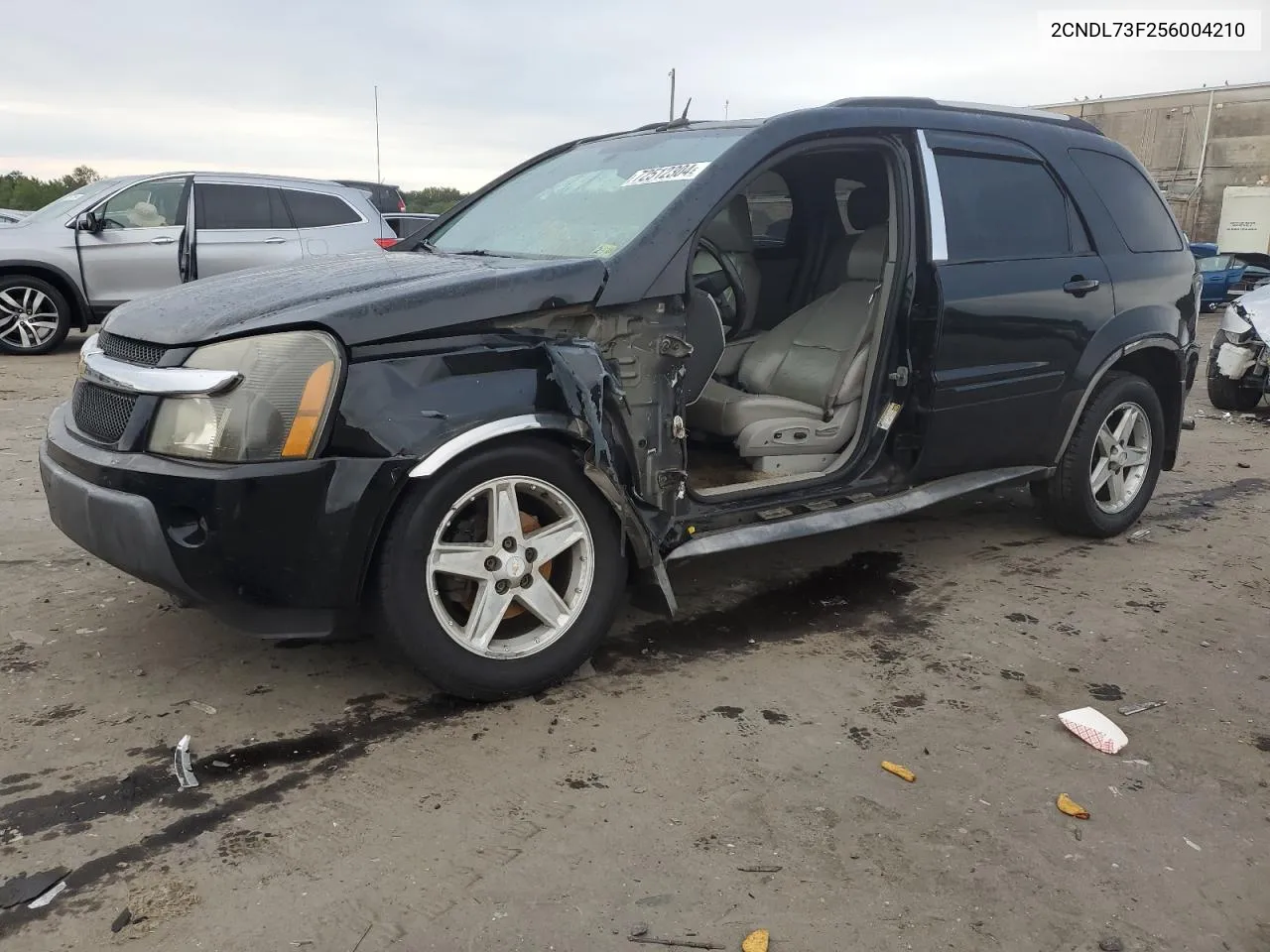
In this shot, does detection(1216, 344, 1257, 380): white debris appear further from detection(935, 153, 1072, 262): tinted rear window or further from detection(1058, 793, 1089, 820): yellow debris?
detection(1058, 793, 1089, 820): yellow debris

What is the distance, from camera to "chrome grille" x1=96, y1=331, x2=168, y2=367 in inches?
111

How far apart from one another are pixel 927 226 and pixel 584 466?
1.85m

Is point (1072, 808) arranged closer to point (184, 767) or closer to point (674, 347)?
point (674, 347)

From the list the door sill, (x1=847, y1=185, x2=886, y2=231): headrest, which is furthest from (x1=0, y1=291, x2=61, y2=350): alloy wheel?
the door sill

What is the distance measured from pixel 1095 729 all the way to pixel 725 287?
2.41 meters

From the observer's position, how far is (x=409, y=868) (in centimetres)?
227

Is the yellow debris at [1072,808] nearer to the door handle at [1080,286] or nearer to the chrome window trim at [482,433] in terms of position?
the chrome window trim at [482,433]

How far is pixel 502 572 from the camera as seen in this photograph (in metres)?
2.96

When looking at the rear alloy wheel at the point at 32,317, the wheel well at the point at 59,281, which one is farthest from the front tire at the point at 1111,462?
the rear alloy wheel at the point at 32,317

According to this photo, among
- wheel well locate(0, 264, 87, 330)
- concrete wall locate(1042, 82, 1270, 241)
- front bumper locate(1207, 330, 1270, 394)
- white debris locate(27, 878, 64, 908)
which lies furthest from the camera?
concrete wall locate(1042, 82, 1270, 241)

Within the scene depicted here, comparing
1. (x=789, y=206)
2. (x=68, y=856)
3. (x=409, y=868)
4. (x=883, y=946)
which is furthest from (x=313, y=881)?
(x=789, y=206)

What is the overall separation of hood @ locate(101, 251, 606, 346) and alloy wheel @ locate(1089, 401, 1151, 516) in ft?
9.56

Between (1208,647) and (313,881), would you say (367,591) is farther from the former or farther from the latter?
(1208,647)

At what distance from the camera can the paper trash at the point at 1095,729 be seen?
292 centimetres
